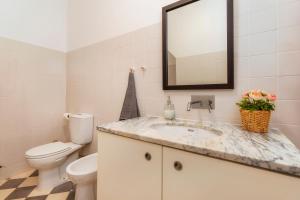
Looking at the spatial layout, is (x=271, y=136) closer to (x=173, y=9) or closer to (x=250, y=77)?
(x=250, y=77)

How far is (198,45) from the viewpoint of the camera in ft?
3.84

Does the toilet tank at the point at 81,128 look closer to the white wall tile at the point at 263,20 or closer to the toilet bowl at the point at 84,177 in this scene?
the toilet bowl at the point at 84,177

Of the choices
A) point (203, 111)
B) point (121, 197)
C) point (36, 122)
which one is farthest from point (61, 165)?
point (203, 111)

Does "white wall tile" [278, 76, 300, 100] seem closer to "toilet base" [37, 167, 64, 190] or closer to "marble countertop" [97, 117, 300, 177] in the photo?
"marble countertop" [97, 117, 300, 177]

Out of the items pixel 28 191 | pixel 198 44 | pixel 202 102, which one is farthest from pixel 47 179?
pixel 198 44

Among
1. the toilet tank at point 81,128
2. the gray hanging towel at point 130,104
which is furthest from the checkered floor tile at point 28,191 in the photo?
the gray hanging towel at point 130,104

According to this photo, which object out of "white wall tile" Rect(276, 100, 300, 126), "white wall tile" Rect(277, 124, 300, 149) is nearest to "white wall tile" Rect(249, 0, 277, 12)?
"white wall tile" Rect(276, 100, 300, 126)

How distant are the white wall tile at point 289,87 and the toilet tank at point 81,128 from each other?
5.56 ft

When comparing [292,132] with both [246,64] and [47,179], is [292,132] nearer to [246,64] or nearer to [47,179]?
[246,64]

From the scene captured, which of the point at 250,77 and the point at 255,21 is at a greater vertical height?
the point at 255,21

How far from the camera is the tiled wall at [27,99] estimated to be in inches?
66.0

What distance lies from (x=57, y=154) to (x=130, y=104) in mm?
852

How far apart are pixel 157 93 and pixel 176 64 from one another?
0.93 feet

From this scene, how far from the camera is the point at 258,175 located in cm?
53
